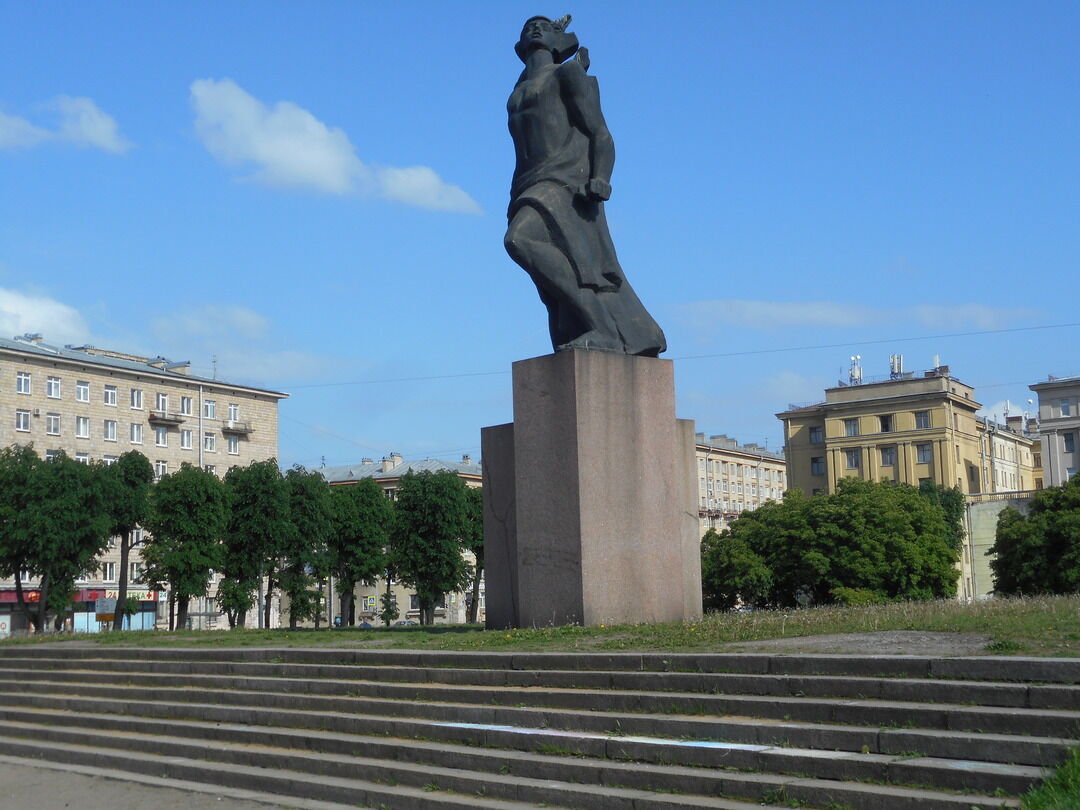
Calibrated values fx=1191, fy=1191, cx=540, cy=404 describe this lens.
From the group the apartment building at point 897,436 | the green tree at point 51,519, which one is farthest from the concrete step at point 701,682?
the apartment building at point 897,436

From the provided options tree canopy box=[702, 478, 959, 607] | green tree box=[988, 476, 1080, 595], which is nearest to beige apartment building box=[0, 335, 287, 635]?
tree canopy box=[702, 478, 959, 607]

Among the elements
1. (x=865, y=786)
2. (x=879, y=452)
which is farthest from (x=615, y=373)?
(x=879, y=452)

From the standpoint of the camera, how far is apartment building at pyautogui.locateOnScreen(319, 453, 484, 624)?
→ 87.2 metres

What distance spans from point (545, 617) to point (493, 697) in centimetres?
412

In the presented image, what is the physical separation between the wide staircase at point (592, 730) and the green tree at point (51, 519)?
33.2 metres

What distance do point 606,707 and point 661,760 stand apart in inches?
43.3

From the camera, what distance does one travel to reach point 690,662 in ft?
31.0

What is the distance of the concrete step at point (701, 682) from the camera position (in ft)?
24.7

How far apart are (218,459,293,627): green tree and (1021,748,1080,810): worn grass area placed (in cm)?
4436

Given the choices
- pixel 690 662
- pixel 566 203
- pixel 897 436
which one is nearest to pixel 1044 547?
pixel 566 203

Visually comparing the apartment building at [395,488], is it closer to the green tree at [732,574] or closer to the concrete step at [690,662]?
the green tree at [732,574]

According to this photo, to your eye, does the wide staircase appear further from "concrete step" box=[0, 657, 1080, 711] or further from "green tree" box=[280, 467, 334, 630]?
"green tree" box=[280, 467, 334, 630]

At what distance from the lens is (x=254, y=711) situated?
37.9 ft

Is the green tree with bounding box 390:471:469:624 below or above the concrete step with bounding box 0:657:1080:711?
above
